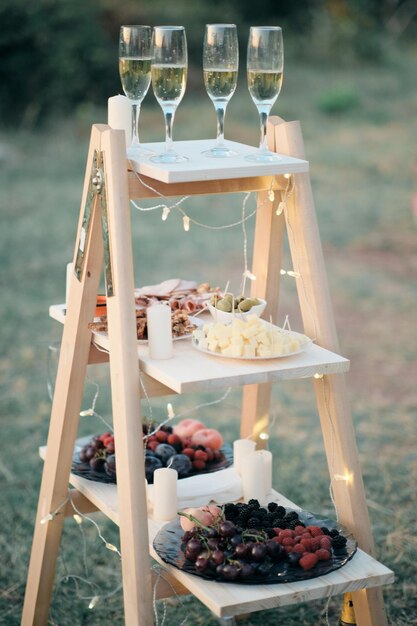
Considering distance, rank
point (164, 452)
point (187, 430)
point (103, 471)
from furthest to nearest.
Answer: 1. point (187, 430)
2. point (164, 452)
3. point (103, 471)

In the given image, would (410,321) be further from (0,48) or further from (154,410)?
(0,48)

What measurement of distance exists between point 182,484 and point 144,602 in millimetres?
562

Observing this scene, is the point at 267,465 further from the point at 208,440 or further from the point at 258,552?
the point at 258,552

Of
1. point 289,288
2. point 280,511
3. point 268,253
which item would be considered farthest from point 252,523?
point 289,288

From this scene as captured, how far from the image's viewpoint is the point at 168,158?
220cm

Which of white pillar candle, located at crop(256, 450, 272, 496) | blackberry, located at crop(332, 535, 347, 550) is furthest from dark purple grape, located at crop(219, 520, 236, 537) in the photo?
white pillar candle, located at crop(256, 450, 272, 496)

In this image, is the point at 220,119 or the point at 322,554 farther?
the point at 220,119

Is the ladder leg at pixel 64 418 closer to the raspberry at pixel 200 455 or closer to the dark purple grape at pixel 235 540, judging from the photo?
the raspberry at pixel 200 455

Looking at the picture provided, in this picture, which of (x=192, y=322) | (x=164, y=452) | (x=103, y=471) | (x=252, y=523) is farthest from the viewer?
(x=164, y=452)

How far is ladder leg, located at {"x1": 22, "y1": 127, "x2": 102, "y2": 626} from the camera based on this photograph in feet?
7.61

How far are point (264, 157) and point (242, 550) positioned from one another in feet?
2.65

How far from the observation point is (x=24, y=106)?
1011cm

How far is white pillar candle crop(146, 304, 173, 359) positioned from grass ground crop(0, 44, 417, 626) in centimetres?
106

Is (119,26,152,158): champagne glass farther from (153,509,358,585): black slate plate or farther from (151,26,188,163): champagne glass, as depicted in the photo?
(153,509,358,585): black slate plate
